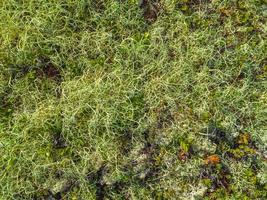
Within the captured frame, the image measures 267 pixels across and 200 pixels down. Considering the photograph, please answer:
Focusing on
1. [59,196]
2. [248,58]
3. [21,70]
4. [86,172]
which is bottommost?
[59,196]

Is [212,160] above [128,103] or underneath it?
underneath

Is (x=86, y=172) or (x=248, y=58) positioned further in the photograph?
(x=248, y=58)

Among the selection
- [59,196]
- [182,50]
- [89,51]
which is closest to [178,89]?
[182,50]

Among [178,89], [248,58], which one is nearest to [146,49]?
[178,89]

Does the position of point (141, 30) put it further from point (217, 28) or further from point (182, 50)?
point (217, 28)

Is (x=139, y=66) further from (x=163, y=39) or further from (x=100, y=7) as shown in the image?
→ (x=100, y=7)

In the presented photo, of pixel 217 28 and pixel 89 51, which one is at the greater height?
pixel 217 28
